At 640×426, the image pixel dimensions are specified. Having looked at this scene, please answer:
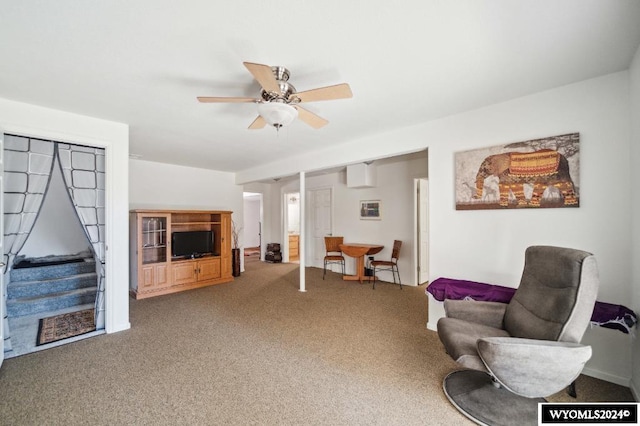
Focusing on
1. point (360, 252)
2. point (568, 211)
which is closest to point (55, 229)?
point (360, 252)

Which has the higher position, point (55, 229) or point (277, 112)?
point (277, 112)

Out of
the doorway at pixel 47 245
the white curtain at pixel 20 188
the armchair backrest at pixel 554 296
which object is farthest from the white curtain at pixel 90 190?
the armchair backrest at pixel 554 296

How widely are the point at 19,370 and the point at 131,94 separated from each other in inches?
102

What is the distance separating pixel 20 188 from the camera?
2.61 metres

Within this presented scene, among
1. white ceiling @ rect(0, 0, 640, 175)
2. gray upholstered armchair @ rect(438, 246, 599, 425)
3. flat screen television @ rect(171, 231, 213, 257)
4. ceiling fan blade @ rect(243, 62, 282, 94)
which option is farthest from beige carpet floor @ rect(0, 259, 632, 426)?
white ceiling @ rect(0, 0, 640, 175)

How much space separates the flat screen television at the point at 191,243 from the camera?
16.3ft

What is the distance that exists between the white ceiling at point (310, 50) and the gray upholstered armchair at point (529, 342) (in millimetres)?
1409

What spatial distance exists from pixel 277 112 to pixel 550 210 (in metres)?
2.51

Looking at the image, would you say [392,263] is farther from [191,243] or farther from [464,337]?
[191,243]

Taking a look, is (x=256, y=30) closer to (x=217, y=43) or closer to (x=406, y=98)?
(x=217, y=43)

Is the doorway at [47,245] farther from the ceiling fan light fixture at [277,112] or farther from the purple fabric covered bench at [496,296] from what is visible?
the purple fabric covered bench at [496,296]

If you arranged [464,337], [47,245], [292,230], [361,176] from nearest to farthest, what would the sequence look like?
[464,337] < [47,245] < [361,176] < [292,230]

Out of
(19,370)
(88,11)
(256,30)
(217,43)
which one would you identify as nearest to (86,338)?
(19,370)

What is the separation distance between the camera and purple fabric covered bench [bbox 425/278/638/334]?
187 cm
